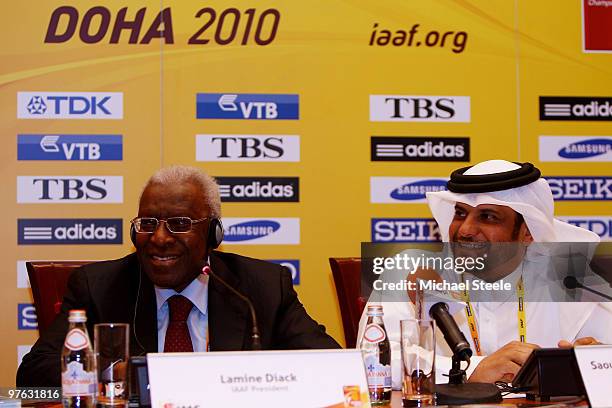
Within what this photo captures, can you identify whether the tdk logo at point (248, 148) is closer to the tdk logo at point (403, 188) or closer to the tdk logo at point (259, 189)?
the tdk logo at point (259, 189)

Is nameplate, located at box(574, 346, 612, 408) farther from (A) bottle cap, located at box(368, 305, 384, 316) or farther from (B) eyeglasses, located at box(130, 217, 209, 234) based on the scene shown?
(B) eyeglasses, located at box(130, 217, 209, 234)

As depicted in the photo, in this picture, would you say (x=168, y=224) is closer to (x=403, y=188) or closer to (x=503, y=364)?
(x=503, y=364)

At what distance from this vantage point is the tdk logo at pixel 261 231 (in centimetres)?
455

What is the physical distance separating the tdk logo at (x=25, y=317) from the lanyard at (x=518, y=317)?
2.58 metres

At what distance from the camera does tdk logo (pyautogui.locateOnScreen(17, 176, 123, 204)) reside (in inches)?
175

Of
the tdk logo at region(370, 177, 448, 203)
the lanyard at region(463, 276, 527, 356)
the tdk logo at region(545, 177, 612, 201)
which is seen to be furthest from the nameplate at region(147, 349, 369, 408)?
the tdk logo at region(545, 177, 612, 201)

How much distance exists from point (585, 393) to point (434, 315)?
0.47 meters

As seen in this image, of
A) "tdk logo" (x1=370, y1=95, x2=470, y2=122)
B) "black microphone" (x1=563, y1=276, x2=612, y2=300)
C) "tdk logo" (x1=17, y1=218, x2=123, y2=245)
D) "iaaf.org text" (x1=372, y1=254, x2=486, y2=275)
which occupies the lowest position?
"black microphone" (x1=563, y1=276, x2=612, y2=300)

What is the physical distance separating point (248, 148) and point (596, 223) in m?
1.95

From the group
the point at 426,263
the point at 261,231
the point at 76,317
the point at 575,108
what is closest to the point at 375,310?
the point at 426,263

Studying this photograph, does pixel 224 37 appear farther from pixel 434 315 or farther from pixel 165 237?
pixel 434 315

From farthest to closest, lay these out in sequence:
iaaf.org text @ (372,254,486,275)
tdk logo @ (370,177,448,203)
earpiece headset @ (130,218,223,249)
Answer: tdk logo @ (370,177,448,203) < earpiece headset @ (130,218,223,249) < iaaf.org text @ (372,254,486,275)

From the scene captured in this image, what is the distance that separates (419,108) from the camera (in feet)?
15.4

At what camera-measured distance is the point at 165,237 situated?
2873 mm
